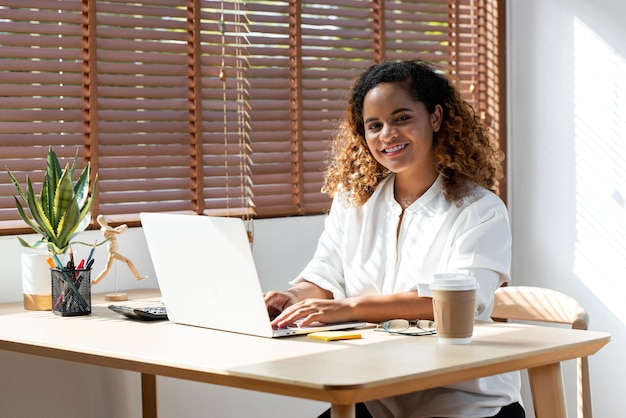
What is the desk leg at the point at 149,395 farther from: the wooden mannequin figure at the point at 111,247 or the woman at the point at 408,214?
the woman at the point at 408,214

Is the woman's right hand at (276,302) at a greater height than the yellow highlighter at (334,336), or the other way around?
the woman's right hand at (276,302)

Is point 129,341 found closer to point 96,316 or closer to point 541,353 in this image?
point 96,316

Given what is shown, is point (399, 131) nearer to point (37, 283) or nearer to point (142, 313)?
point (142, 313)

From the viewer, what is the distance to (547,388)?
2.04 m

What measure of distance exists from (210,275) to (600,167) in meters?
1.88

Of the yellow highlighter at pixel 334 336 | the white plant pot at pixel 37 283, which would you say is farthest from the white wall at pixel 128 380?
the yellow highlighter at pixel 334 336

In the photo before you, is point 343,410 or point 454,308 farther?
point 454,308

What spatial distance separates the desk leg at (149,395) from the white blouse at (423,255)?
576mm

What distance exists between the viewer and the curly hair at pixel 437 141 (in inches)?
101

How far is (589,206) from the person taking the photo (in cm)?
363

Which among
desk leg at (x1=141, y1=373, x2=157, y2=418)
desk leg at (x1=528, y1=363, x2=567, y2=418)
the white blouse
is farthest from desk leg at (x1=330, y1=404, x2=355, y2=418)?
desk leg at (x1=141, y1=373, x2=157, y2=418)

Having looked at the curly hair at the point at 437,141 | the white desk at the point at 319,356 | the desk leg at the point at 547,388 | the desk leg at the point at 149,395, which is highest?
the curly hair at the point at 437,141

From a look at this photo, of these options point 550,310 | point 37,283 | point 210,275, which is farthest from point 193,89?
point 550,310

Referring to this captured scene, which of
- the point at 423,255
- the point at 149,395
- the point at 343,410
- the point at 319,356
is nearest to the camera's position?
the point at 343,410
